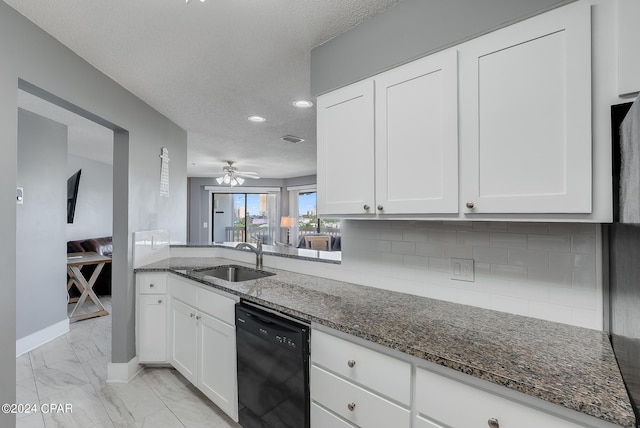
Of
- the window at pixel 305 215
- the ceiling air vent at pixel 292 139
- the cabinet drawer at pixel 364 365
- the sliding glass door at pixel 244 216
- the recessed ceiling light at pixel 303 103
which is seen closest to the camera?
the cabinet drawer at pixel 364 365

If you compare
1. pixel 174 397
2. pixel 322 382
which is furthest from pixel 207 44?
pixel 174 397

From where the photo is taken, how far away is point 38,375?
2.56 metres

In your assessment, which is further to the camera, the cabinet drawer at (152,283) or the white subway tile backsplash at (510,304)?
the cabinet drawer at (152,283)

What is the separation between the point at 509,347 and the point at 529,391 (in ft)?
0.81

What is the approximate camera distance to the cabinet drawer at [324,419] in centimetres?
128

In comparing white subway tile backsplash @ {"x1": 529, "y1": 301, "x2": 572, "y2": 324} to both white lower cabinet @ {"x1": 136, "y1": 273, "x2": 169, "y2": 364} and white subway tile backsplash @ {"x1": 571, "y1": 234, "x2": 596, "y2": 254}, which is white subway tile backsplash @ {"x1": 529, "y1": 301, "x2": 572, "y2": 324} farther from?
white lower cabinet @ {"x1": 136, "y1": 273, "x2": 169, "y2": 364}

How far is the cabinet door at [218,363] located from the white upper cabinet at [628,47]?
6.82 feet

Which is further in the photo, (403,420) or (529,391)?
(403,420)

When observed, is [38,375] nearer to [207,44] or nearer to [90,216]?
[207,44]

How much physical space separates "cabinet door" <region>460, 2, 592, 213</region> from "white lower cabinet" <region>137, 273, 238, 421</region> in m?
1.55

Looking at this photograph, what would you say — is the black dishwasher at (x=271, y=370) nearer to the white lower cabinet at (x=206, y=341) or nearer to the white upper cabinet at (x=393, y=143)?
the white lower cabinet at (x=206, y=341)

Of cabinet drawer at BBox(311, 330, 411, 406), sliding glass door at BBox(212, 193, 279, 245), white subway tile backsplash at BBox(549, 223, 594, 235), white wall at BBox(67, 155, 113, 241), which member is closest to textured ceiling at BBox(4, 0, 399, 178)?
white subway tile backsplash at BBox(549, 223, 594, 235)

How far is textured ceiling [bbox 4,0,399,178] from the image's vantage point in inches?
60.8

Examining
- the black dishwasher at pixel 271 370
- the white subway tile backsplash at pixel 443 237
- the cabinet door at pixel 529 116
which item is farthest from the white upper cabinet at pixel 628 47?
the black dishwasher at pixel 271 370
